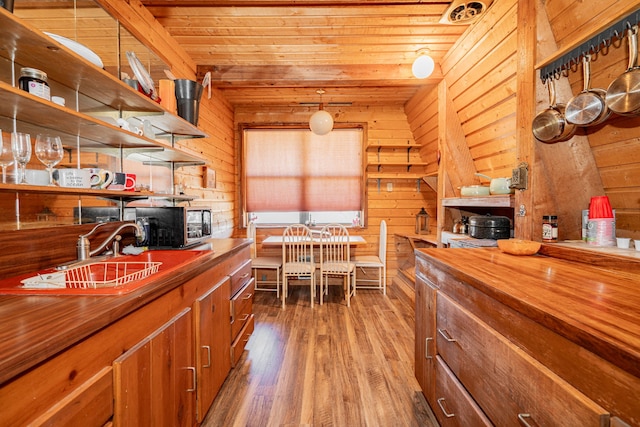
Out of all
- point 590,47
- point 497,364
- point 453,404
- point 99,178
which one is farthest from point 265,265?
point 590,47

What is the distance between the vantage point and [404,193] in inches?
170

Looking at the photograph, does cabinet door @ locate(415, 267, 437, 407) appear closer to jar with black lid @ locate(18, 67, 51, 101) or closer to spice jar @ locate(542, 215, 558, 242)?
spice jar @ locate(542, 215, 558, 242)

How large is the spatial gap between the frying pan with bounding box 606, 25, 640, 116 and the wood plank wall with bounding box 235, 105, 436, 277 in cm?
309

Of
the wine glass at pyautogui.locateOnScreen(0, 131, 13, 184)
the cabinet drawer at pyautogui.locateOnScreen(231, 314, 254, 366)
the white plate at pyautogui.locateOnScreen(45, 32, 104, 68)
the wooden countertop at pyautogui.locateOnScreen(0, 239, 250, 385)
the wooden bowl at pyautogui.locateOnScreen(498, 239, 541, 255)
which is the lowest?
the cabinet drawer at pyautogui.locateOnScreen(231, 314, 254, 366)

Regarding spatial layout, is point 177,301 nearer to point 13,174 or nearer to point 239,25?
point 13,174

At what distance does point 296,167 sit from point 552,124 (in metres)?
3.25

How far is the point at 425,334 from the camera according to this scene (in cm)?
156

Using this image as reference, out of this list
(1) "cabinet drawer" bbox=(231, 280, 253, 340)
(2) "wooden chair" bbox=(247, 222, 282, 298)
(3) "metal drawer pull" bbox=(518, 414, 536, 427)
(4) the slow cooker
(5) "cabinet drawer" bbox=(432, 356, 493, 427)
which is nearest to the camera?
(3) "metal drawer pull" bbox=(518, 414, 536, 427)

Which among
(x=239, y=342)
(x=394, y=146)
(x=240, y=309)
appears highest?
(x=394, y=146)

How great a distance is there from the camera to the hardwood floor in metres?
1.61

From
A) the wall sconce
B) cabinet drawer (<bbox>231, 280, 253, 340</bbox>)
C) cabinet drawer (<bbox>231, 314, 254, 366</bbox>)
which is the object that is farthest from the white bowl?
cabinet drawer (<bbox>231, 314, 254, 366</bbox>)

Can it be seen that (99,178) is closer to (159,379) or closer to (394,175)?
(159,379)

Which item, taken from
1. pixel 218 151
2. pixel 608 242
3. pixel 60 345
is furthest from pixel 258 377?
pixel 218 151

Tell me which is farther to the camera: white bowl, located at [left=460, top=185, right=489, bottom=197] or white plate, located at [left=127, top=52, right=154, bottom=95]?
white bowl, located at [left=460, top=185, right=489, bottom=197]
